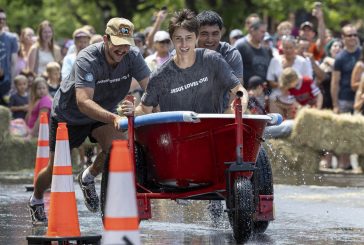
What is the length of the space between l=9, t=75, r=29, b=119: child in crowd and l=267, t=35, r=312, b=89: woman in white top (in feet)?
12.3

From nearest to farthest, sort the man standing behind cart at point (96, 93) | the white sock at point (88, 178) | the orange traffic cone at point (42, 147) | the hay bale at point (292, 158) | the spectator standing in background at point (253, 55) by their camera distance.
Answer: the man standing behind cart at point (96, 93) → the white sock at point (88, 178) → the orange traffic cone at point (42, 147) → the hay bale at point (292, 158) → the spectator standing in background at point (253, 55)

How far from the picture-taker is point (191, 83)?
409 inches

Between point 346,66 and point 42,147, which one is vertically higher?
point 346,66

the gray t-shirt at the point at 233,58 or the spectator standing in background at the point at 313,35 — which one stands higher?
the spectator standing in background at the point at 313,35

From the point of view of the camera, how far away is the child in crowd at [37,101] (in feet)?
61.5

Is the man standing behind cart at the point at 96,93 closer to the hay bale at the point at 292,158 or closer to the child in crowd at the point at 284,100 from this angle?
the hay bale at the point at 292,158

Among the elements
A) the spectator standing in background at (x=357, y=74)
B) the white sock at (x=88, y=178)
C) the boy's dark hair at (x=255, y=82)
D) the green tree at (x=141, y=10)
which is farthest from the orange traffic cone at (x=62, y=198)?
the green tree at (x=141, y=10)

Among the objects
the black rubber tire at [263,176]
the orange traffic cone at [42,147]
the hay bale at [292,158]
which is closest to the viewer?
the black rubber tire at [263,176]

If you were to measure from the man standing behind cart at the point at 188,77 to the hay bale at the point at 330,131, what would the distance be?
25.4 ft

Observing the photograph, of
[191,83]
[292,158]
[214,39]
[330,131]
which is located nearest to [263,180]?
[191,83]

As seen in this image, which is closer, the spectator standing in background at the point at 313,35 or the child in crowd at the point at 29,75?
the child in crowd at the point at 29,75

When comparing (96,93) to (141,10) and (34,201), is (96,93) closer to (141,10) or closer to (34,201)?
(34,201)

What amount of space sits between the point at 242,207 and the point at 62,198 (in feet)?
4.31

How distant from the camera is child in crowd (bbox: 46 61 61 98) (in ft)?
63.6
